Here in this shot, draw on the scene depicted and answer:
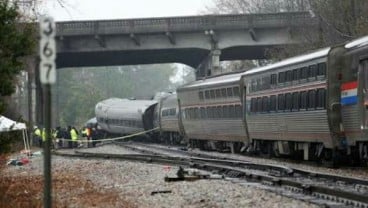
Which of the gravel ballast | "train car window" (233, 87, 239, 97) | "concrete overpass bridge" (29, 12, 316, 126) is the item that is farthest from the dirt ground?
"concrete overpass bridge" (29, 12, 316, 126)

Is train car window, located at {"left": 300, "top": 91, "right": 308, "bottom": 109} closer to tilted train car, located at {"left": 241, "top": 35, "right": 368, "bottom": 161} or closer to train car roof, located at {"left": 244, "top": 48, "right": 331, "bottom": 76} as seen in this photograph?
tilted train car, located at {"left": 241, "top": 35, "right": 368, "bottom": 161}

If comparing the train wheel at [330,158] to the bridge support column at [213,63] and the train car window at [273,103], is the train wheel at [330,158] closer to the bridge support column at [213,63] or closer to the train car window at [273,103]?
the train car window at [273,103]

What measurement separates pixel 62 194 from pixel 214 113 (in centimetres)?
1788

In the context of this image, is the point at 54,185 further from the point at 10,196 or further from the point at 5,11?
the point at 5,11

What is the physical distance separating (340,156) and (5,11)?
11.0 m

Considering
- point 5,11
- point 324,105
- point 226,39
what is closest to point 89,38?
point 226,39

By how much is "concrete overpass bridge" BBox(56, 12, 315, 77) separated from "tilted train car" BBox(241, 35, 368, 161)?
30.3 m

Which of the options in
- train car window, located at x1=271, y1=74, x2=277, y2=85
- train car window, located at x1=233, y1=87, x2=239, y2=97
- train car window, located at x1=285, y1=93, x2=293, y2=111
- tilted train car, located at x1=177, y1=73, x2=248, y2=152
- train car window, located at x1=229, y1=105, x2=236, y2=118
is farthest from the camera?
train car window, located at x1=229, y1=105, x2=236, y2=118

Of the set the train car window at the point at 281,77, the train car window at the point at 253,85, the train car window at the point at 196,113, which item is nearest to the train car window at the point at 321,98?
the train car window at the point at 281,77

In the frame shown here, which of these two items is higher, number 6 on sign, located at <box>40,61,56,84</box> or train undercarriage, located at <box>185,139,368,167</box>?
number 6 on sign, located at <box>40,61,56,84</box>

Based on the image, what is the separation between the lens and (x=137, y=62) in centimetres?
6956

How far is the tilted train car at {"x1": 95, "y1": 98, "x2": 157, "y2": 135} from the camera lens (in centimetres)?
5347

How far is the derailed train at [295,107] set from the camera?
62.8 ft

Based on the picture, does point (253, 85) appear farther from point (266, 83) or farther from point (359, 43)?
point (359, 43)
